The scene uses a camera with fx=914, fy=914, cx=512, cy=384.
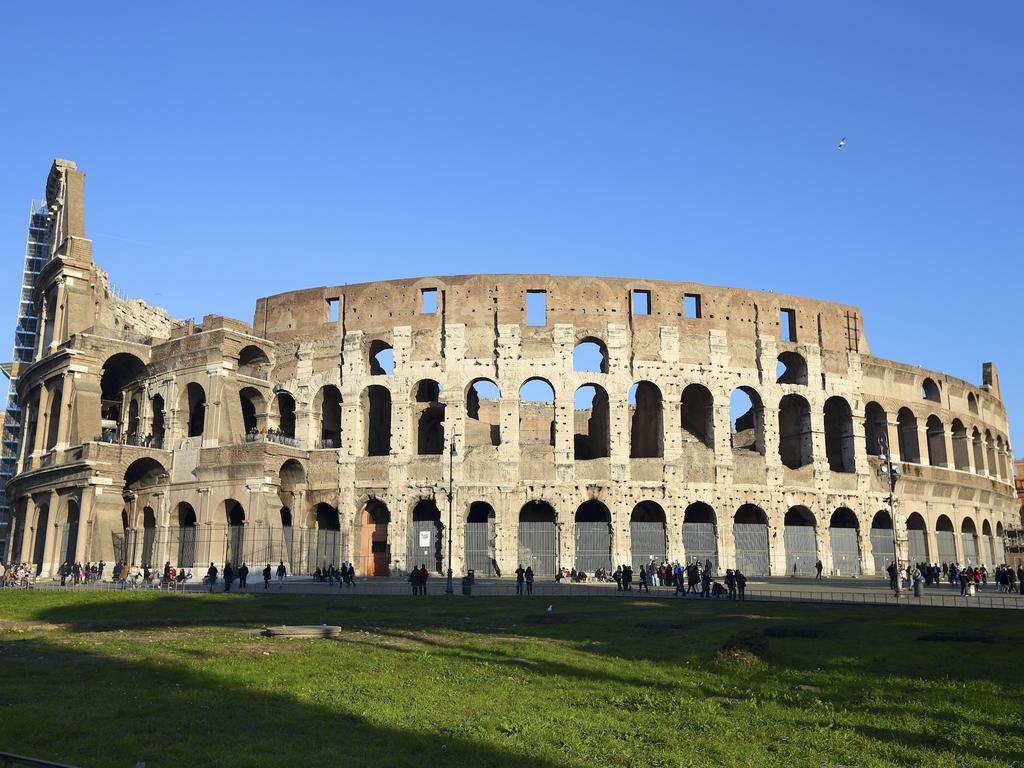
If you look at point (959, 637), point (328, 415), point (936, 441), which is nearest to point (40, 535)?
point (328, 415)

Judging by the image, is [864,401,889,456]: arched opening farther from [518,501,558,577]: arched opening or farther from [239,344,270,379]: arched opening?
[239,344,270,379]: arched opening

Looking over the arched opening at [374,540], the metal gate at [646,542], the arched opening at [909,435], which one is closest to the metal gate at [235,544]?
the arched opening at [374,540]

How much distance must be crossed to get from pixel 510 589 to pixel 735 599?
8.63m

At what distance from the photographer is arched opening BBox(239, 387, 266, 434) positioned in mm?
45750

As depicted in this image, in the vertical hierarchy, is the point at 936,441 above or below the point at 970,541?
above

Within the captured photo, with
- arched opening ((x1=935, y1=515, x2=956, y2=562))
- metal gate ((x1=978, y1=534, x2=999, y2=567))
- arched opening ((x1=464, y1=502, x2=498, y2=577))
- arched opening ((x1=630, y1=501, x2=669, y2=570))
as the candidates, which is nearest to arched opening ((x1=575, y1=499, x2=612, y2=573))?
arched opening ((x1=630, y1=501, x2=669, y2=570))

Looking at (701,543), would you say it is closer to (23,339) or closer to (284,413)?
(284,413)

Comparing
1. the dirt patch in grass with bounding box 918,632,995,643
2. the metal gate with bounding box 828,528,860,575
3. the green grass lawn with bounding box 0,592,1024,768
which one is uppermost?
the metal gate with bounding box 828,528,860,575

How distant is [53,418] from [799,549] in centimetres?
3868

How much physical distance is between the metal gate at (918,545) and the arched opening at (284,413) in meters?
32.6

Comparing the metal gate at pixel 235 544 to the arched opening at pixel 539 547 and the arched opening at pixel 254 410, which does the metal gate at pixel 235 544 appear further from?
the arched opening at pixel 539 547

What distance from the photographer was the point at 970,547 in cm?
5134

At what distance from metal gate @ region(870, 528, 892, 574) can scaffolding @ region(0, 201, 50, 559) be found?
5763cm

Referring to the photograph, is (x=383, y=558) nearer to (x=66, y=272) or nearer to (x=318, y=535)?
(x=318, y=535)
